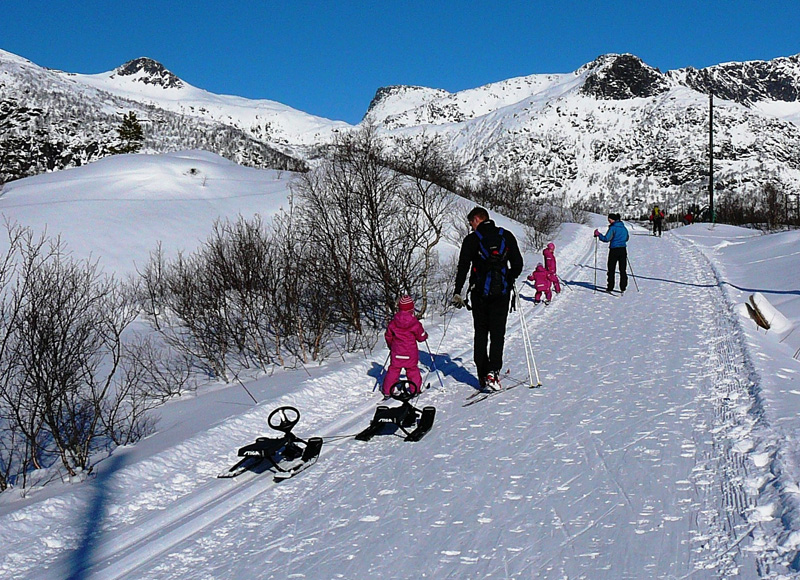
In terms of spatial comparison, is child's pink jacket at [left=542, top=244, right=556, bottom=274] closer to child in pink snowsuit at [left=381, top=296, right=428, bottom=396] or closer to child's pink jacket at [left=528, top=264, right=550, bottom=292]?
child's pink jacket at [left=528, top=264, right=550, bottom=292]

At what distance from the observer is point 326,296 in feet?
51.4

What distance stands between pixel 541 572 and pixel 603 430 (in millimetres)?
2686

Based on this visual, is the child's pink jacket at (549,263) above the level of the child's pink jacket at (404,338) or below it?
above

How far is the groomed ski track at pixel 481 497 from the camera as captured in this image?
158 inches

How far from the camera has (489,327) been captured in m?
8.10

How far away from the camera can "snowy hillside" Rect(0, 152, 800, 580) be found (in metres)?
→ 4.05

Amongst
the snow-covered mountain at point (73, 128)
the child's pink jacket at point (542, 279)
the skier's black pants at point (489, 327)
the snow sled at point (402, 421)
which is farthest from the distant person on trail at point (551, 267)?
the snow-covered mountain at point (73, 128)

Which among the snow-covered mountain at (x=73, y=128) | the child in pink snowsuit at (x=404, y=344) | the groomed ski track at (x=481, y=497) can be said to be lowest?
the groomed ski track at (x=481, y=497)

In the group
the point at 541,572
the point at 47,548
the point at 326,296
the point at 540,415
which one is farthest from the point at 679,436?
the point at 326,296

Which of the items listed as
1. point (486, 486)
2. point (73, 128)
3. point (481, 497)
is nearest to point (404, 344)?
point (486, 486)

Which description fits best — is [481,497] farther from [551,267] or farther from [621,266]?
[621,266]

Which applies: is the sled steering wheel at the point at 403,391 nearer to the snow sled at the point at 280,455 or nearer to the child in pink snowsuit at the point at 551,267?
the snow sled at the point at 280,455

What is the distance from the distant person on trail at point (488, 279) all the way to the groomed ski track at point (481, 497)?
586 mm

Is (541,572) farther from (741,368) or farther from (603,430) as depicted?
(741,368)
